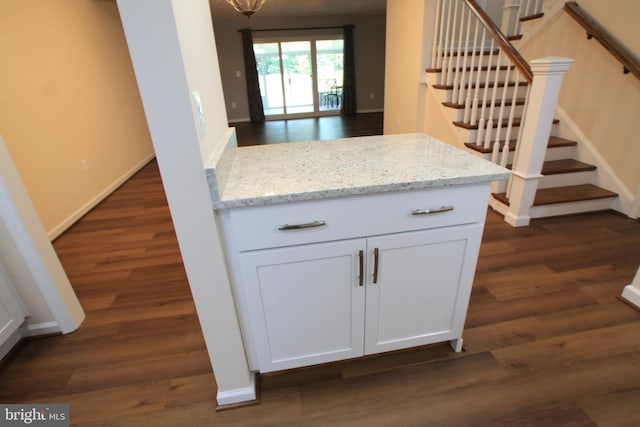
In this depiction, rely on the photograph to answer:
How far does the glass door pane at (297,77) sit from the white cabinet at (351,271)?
8027 millimetres

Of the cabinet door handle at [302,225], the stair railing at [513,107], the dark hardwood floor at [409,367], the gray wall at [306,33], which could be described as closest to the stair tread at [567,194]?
the stair railing at [513,107]

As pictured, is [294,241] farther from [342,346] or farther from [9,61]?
[9,61]

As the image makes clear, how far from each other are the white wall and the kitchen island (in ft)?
3.24

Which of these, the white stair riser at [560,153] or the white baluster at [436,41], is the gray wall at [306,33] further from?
the white stair riser at [560,153]

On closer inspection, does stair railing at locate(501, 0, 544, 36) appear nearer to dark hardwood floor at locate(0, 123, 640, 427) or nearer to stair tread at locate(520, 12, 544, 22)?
stair tread at locate(520, 12, 544, 22)

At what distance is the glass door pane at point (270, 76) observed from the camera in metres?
7.97

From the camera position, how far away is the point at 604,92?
2695mm

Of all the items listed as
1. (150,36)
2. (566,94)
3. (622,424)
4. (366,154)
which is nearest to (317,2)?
(566,94)

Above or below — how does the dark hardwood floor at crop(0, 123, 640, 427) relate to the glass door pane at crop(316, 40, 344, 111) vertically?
below

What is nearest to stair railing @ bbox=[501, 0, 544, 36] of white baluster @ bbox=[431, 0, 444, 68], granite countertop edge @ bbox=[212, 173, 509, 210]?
white baluster @ bbox=[431, 0, 444, 68]

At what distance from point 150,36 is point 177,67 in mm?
83

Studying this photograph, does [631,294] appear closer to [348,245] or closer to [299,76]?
[348,245]

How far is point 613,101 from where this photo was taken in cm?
263

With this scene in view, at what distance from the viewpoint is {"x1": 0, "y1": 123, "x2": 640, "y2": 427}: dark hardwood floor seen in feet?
4.11
